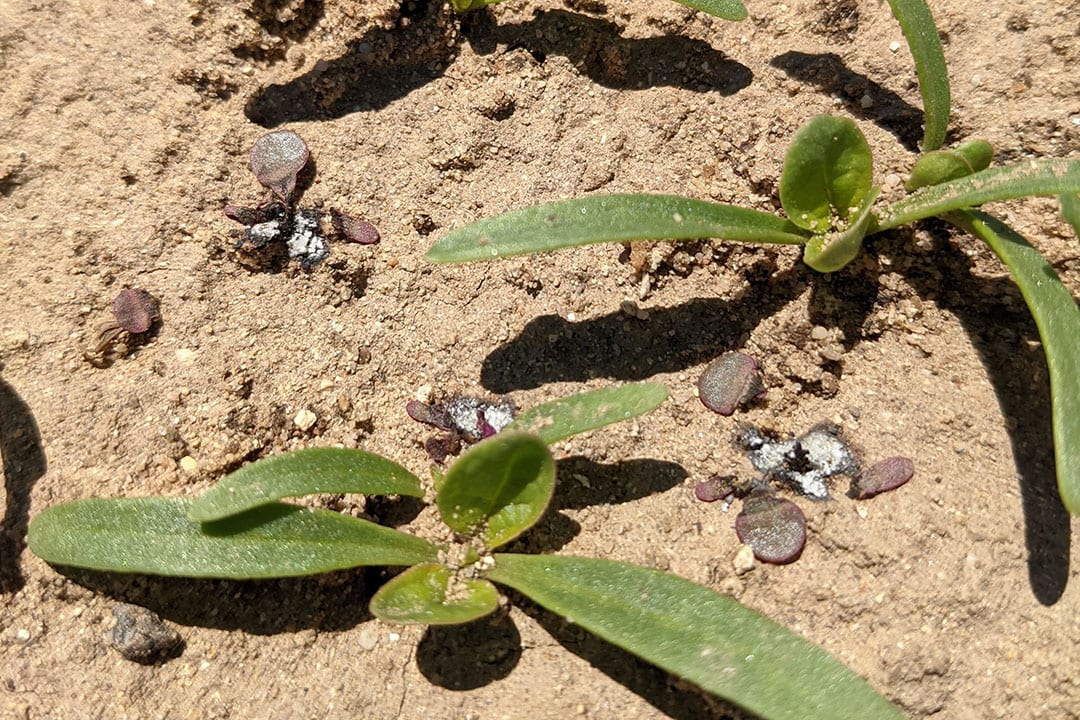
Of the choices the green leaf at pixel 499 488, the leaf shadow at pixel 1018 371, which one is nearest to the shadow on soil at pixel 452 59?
the leaf shadow at pixel 1018 371

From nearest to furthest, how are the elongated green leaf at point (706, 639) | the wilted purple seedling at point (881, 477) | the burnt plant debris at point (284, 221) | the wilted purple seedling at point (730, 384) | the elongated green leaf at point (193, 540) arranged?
the elongated green leaf at point (706, 639) → the elongated green leaf at point (193, 540) → the wilted purple seedling at point (881, 477) → the wilted purple seedling at point (730, 384) → the burnt plant debris at point (284, 221)

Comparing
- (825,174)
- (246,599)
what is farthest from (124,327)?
(825,174)

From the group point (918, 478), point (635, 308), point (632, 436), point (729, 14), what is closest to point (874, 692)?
point (918, 478)

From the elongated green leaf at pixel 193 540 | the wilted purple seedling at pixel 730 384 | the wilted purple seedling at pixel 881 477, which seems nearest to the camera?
the elongated green leaf at pixel 193 540

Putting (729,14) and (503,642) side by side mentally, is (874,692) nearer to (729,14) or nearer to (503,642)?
(503,642)

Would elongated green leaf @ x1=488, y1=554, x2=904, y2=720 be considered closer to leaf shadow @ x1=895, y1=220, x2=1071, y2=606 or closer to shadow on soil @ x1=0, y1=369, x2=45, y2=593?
leaf shadow @ x1=895, y1=220, x2=1071, y2=606

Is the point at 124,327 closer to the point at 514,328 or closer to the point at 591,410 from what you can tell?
the point at 514,328

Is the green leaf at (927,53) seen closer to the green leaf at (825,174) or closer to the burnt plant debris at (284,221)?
the green leaf at (825,174)
